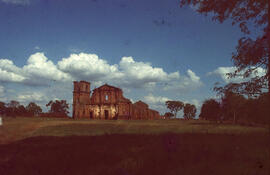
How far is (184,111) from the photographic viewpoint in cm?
9706

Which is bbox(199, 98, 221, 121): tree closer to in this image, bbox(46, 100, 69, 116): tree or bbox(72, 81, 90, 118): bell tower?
bbox(72, 81, 90, 118): bell tower

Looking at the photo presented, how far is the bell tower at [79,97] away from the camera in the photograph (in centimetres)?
6021

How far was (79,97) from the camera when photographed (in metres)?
60.8

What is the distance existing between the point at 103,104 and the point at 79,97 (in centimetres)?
826

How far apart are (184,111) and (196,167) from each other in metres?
96.2

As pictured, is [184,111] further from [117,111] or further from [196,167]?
[196,167]

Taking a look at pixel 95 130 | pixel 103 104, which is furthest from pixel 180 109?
pixel 95 130

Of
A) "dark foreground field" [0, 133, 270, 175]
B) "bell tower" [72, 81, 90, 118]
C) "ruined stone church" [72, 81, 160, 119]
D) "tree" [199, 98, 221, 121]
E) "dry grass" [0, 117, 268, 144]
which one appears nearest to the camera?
"dark foreground field" [0, 133, 270, 175]

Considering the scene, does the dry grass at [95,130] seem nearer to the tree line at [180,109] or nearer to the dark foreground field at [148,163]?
the dark foreground field at [148,163]

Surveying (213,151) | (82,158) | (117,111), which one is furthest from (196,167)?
(117,111)

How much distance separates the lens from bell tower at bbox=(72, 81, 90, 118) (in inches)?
2371

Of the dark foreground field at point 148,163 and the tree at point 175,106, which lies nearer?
the dark foreground field at point 148,163

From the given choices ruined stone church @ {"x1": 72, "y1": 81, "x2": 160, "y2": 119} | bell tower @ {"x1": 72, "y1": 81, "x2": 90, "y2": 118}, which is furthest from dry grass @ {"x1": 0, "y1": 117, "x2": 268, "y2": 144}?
bell tower @ {"x1": 72, "y1": 81, "x2": 90, "y2": 118}

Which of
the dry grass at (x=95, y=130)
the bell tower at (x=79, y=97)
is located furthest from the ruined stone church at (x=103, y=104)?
the dry grass at (x=95, y=130)
